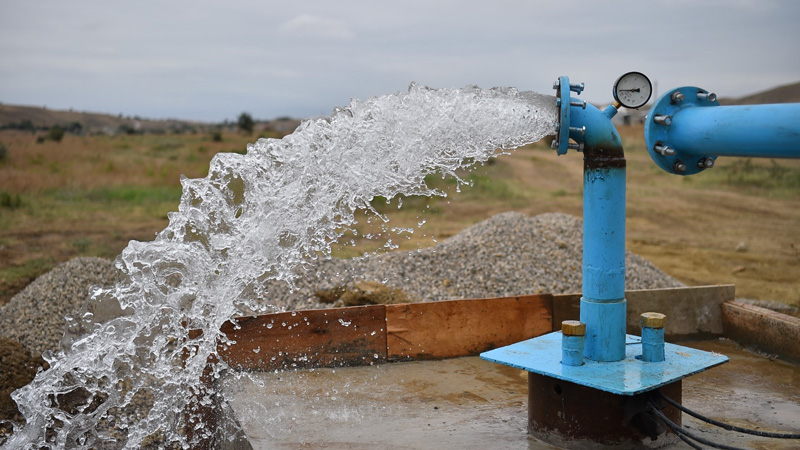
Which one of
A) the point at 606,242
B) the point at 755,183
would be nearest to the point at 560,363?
the point at 606,242

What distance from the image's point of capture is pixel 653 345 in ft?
13.1

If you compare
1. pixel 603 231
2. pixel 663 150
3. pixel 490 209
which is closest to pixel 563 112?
pixel 663 150

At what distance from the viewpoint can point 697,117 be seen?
3721 millimetres

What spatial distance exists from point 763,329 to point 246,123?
33.8 metres

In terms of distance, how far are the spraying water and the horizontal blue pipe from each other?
3.35ft

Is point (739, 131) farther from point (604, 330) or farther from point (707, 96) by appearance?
point (604, 330)

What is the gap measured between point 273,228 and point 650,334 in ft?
7.36

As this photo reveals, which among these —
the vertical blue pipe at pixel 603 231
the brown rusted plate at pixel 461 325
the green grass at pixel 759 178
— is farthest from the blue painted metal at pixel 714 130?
the green grass at pixel 759 178

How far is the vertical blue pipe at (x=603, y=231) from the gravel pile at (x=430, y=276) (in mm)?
3453

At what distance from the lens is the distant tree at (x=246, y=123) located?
122ft

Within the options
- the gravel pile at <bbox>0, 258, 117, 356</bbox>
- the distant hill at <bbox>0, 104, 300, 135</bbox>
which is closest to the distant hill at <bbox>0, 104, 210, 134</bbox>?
the distant hill at <bbox>0, 104, 300, 135</bbox>

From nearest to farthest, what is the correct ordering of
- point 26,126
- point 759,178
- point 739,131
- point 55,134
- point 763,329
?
point 739,131
point 763,329
point 759,178
point 55,134
point 26,126

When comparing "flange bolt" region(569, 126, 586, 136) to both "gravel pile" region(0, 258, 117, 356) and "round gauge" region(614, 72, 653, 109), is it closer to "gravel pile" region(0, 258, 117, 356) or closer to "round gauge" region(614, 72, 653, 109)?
"round gauge" region(614, 72, 653, 109)

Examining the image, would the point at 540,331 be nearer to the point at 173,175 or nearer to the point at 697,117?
the point at 697,117
